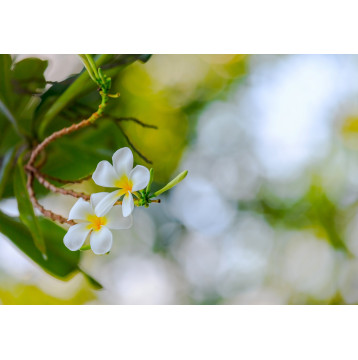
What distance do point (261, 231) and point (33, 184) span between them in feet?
1.36

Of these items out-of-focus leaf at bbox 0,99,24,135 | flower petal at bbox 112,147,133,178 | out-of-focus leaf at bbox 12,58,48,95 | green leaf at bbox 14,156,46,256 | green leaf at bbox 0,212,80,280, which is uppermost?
out-of-focus leaf at bbox 12,58,48,95

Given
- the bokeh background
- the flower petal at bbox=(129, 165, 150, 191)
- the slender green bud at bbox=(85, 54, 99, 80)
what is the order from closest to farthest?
the flower petal at bbox=(129, 165, 150, 191), the slender green bud at bbox=(85, 54, 99, 80), the bokeh background

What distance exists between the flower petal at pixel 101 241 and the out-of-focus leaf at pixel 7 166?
24cm

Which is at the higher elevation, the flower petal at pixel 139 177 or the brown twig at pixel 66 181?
the flower petal at pixel 139 177

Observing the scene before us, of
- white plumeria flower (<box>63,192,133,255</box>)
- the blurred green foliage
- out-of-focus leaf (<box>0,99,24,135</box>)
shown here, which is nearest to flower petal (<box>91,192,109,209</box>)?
white plumeria flower (<box>63,192,133,255</box>)

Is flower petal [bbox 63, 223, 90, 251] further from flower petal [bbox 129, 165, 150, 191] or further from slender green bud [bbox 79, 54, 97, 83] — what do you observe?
slender green bud [bbox 79, 54, 97, 83]

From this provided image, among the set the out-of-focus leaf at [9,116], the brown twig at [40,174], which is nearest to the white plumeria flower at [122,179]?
the brown twig at [40,174]

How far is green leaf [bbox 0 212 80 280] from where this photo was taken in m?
0.65

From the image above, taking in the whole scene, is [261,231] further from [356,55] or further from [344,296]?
[356,55]

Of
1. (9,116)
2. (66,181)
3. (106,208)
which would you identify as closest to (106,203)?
(106,208)

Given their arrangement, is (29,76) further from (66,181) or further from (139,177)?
(139,177)

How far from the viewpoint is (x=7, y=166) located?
644 mm

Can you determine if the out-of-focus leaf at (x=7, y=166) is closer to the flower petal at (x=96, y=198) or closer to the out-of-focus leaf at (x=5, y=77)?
the out-of-focus leaf at (x=5, y=77)

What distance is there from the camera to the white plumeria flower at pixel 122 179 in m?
0.47
